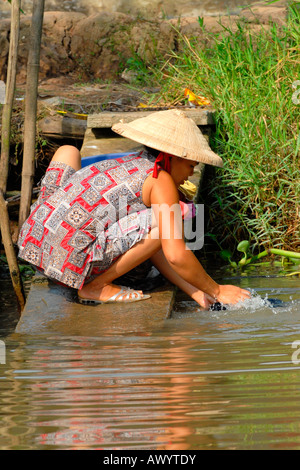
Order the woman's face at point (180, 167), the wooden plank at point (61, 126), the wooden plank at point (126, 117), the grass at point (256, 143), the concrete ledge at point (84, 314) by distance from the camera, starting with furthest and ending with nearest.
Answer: the wooden plank at point (61, 126) < the wooden plank at point (126, 117) < the grass at point (256, 143) < the woman's face at point (180, 167) < the concrete ledge at point (84, 314)

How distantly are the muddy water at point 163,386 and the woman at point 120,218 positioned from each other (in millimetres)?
368

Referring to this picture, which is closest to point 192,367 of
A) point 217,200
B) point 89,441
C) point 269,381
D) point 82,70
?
point 269,381

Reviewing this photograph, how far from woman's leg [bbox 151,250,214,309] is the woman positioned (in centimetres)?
14

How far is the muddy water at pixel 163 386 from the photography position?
2299mm

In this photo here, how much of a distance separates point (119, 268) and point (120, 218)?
261 millimetres

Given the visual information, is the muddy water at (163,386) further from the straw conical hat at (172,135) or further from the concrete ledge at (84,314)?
the straw conical hat at (172,135)

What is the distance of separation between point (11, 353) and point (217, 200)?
2.65m

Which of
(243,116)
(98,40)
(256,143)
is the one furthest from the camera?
(98,40)

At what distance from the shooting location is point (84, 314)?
3.89 m

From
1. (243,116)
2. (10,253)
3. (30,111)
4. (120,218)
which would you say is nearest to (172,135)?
(120,218)

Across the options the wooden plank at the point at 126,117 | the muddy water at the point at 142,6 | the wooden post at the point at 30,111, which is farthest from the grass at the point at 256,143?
the muddy water at the point at 142,6

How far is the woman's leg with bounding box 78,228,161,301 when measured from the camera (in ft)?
12.8

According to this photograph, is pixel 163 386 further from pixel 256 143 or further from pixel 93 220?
pixel 256 143

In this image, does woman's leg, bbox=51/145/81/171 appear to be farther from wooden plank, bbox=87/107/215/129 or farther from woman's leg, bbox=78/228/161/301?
wooden plank, bbox=87/107/215/129
